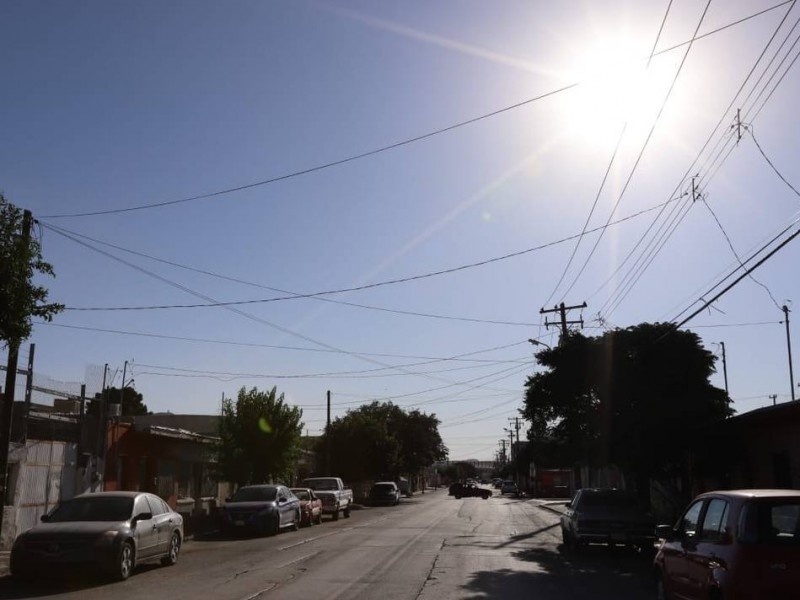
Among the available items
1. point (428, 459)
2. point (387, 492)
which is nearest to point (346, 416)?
point (387, 492)

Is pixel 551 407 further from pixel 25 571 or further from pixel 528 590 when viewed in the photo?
pixel 25 571

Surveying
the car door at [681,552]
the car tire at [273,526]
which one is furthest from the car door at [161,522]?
the car door at [681,552]

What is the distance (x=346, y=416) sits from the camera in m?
62.8

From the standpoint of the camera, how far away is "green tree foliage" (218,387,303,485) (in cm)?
3372

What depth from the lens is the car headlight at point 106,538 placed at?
14109 mm

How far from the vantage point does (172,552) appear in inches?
673

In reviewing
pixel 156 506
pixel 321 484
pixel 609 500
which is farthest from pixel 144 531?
pixel 321 484

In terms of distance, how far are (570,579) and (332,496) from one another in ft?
78.3

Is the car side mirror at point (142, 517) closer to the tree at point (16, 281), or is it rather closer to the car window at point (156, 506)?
the car window at point (156, 506)

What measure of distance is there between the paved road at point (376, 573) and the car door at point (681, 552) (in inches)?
104

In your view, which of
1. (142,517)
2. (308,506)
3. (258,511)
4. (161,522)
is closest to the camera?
(142,517)

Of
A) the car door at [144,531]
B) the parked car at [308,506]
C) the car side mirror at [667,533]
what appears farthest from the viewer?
the parked car at [308,506]

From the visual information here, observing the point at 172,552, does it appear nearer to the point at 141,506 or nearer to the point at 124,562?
the point at 141,506

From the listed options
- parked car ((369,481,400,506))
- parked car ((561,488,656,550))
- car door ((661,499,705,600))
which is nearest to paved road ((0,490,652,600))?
parked car ((561,488,656,550))
